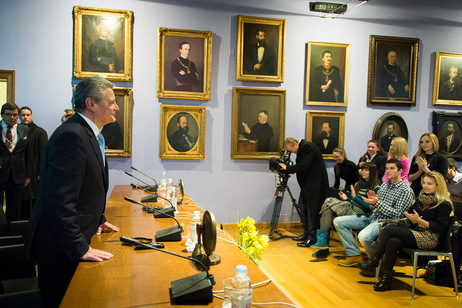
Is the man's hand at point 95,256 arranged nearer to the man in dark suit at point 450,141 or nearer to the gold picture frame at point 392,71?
the gold picture frame at point 392,71

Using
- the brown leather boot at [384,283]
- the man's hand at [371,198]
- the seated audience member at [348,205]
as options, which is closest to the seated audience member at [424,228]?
the brown leather boot at [384,283]

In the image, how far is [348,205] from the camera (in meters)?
5.57

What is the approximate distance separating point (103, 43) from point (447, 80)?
6.52 metres

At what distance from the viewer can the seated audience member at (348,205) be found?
5.32m

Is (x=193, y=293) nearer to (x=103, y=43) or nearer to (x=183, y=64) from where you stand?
(x=183, y=64)

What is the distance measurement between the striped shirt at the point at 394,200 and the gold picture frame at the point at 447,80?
3964 mm

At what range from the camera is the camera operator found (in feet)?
20.0

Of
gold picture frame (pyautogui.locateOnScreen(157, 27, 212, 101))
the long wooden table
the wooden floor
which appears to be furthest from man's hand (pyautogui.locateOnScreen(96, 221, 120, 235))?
gold picture frame (pyautogui.locateOnScreen(157, 27, 212, 101))

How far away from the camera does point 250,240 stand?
3.09m

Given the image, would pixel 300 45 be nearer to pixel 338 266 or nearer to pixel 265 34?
pixel 265 34

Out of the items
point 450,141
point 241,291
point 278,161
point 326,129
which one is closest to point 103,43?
point 278,161

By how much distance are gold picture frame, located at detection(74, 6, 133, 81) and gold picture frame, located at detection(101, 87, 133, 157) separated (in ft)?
1.03

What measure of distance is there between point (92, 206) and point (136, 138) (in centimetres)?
473

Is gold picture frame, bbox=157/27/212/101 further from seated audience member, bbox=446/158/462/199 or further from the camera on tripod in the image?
seated audience member, bbox=446/158/462/199
